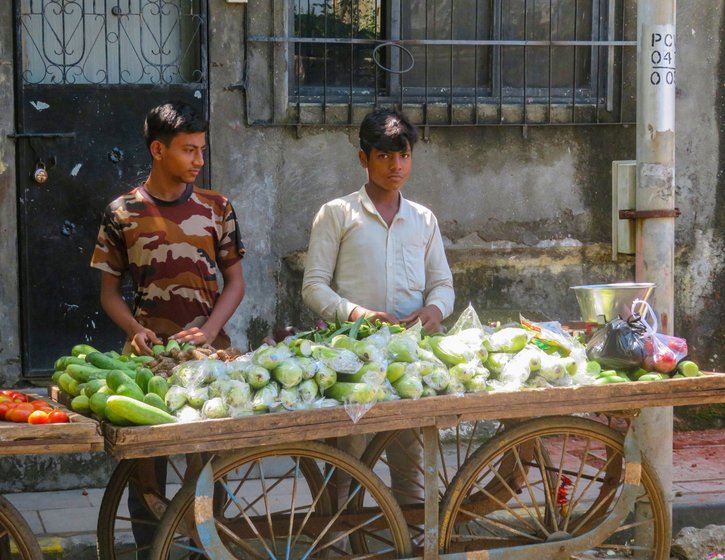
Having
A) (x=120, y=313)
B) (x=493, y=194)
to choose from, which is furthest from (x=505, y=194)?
(x=120, y=313)

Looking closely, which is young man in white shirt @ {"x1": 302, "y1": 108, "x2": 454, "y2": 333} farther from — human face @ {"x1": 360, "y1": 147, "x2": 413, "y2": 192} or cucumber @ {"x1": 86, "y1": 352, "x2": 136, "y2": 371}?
cucumber @ {"x1": 86, "y1": 352, "x2": 136, "y2": 371}

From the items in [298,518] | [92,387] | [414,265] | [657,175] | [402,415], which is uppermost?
[657,175]

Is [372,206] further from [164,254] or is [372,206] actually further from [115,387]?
[115,387]

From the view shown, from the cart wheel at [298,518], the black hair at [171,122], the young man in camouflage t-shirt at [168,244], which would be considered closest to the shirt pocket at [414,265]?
A: the young man in camouflage t-shirt at [168,244]

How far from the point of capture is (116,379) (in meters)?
3.79

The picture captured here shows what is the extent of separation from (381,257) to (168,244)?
2.88 ft

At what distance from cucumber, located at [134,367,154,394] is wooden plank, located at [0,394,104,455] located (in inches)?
12.7

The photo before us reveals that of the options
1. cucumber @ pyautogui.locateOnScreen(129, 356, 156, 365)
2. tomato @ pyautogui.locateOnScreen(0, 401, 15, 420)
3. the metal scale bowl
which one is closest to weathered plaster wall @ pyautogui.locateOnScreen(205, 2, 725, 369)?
the metal scale bowl

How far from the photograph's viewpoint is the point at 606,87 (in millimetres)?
7168

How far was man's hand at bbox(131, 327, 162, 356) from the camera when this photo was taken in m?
4.41

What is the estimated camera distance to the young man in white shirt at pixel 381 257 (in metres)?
4.73

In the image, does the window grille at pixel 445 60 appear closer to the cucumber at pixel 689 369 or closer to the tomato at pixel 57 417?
the cucumber at pixel 689 369

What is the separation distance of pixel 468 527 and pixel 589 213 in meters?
2.60

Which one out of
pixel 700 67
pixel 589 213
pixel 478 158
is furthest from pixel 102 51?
pixel 700 67
